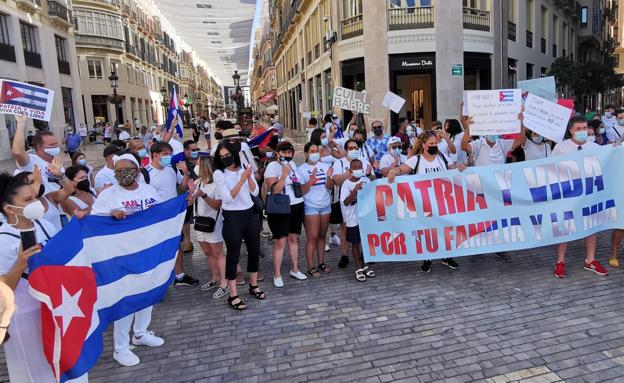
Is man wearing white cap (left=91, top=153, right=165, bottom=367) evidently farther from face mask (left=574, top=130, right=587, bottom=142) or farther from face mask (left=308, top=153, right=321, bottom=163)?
face mask (left=574, top=130, right=587, bottom=142)

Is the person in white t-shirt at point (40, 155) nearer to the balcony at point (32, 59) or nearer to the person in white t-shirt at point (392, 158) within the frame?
the person in white t-shirt at point (392, 158)

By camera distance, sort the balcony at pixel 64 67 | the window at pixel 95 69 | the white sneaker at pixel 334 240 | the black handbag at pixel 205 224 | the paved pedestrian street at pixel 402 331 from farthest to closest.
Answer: the window at pixel 95 69
the balcony at pixel 64 67
the white sneaker at pixel 334 240
the black handbag at pixel 205 224
the paved pedestrian street at pixel 402 331

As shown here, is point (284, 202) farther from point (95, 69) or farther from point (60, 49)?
point (95, 69)

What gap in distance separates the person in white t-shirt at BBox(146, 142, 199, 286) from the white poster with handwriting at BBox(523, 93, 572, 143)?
15.5 ft

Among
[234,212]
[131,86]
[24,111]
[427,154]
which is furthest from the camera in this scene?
[131,86]

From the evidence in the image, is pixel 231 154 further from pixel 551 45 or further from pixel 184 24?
pixel 184 24

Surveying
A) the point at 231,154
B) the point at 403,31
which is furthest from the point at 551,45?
the point at 231,154

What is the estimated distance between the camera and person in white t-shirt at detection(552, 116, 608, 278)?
218 inches

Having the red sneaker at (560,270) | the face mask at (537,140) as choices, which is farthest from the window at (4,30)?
the red sneaker at (560,270)

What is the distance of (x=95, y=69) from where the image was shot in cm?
4616

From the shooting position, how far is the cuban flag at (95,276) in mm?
2949

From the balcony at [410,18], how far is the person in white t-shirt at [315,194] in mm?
15022

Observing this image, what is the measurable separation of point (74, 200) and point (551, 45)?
105 feet

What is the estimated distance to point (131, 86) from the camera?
5106 cm
